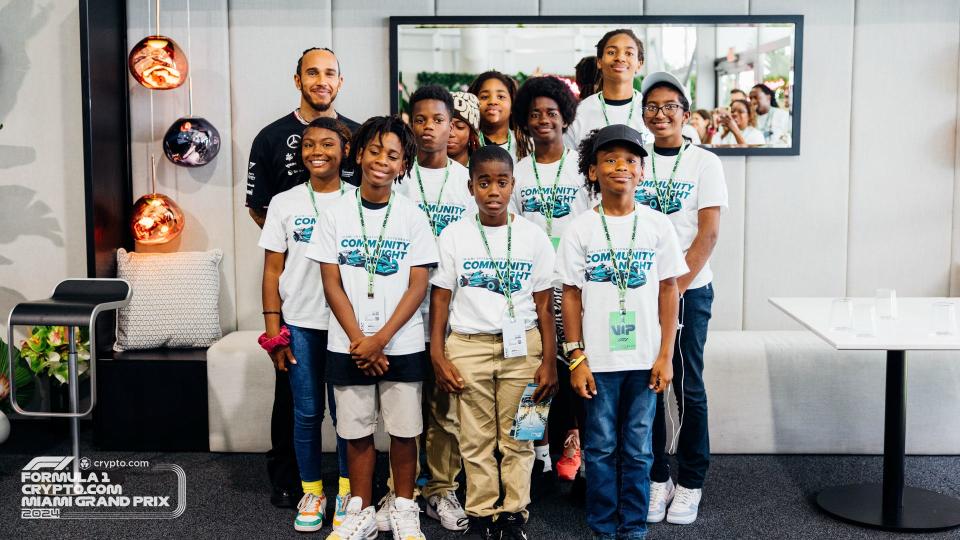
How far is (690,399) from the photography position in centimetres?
300

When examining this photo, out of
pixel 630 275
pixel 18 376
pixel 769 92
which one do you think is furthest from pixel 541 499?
pixel 18 376

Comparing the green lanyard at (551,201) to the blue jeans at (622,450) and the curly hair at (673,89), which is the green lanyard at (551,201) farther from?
the blue jeans at (622,450)

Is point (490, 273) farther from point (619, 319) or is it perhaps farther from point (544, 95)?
point (544, 95)

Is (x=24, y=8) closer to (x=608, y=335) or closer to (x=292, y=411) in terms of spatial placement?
(x=292, y=411)

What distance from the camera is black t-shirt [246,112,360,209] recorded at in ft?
10.2

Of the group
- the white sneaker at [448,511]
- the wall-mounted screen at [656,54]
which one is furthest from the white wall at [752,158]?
the white sneaker at [448,511]

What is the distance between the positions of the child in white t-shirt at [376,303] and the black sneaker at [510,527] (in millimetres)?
266

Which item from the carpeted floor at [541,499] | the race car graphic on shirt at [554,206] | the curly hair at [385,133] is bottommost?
the carpeted floor at [541,499]

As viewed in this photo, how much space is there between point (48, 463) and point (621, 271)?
7.98 feet

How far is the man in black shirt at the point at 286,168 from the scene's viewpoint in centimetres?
312

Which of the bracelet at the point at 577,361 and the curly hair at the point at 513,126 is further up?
the curly hair at the point at 513,126

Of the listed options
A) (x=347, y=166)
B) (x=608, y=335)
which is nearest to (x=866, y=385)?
(x=608, y=335)

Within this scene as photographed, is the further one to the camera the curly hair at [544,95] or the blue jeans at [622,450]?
the curly hair at [544,95]

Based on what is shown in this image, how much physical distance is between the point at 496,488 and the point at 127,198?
7.56ft
